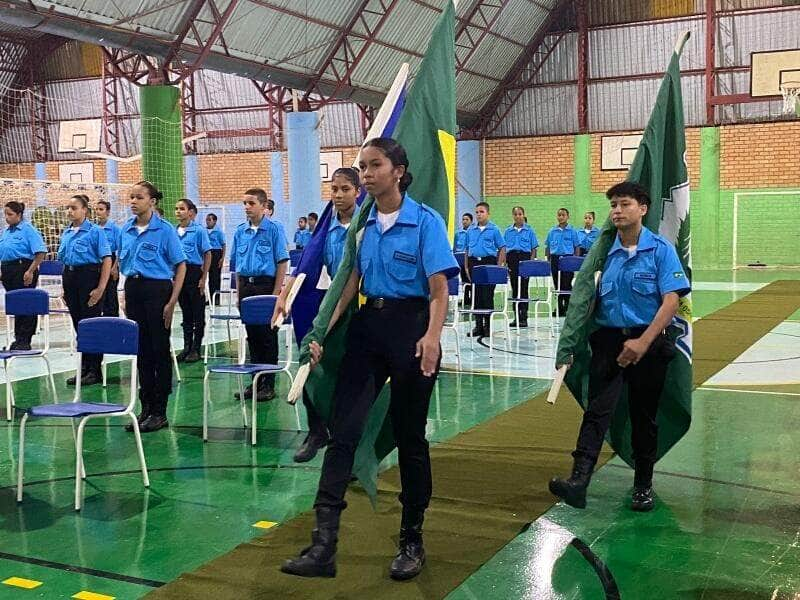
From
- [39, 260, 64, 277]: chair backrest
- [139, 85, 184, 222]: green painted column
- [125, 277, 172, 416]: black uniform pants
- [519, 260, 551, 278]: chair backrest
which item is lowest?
[125, 277, 172, 416]: black uniform pants

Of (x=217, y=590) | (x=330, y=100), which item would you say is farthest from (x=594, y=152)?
(x=217, y=590)

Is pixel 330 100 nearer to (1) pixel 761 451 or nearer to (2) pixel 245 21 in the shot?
(2) pixel 245 21

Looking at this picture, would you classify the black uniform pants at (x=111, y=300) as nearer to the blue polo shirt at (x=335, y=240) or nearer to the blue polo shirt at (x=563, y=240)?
the blue polo shirt at (x=335, y=240)

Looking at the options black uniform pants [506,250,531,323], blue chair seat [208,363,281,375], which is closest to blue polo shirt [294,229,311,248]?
black uniform pants [506,250,531,323]

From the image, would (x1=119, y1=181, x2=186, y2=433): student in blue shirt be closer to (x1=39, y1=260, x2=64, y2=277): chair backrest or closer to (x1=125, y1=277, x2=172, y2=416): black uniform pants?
(x1=125, y1=277, x2=172, y2=416): black uniform pants

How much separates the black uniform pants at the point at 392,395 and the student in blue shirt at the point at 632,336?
1.03 m

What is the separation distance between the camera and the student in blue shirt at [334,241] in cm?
519

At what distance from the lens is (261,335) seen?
7461 mm

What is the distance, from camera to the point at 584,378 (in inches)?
204

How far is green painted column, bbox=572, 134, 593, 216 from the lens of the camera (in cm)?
2358

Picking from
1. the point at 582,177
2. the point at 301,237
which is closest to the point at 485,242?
the point at 301,237

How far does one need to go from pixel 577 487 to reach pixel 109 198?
15.6 meters

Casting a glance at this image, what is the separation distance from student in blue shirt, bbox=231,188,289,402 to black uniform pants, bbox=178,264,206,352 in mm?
1794

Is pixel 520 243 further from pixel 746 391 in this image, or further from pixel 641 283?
pixel 641 283
